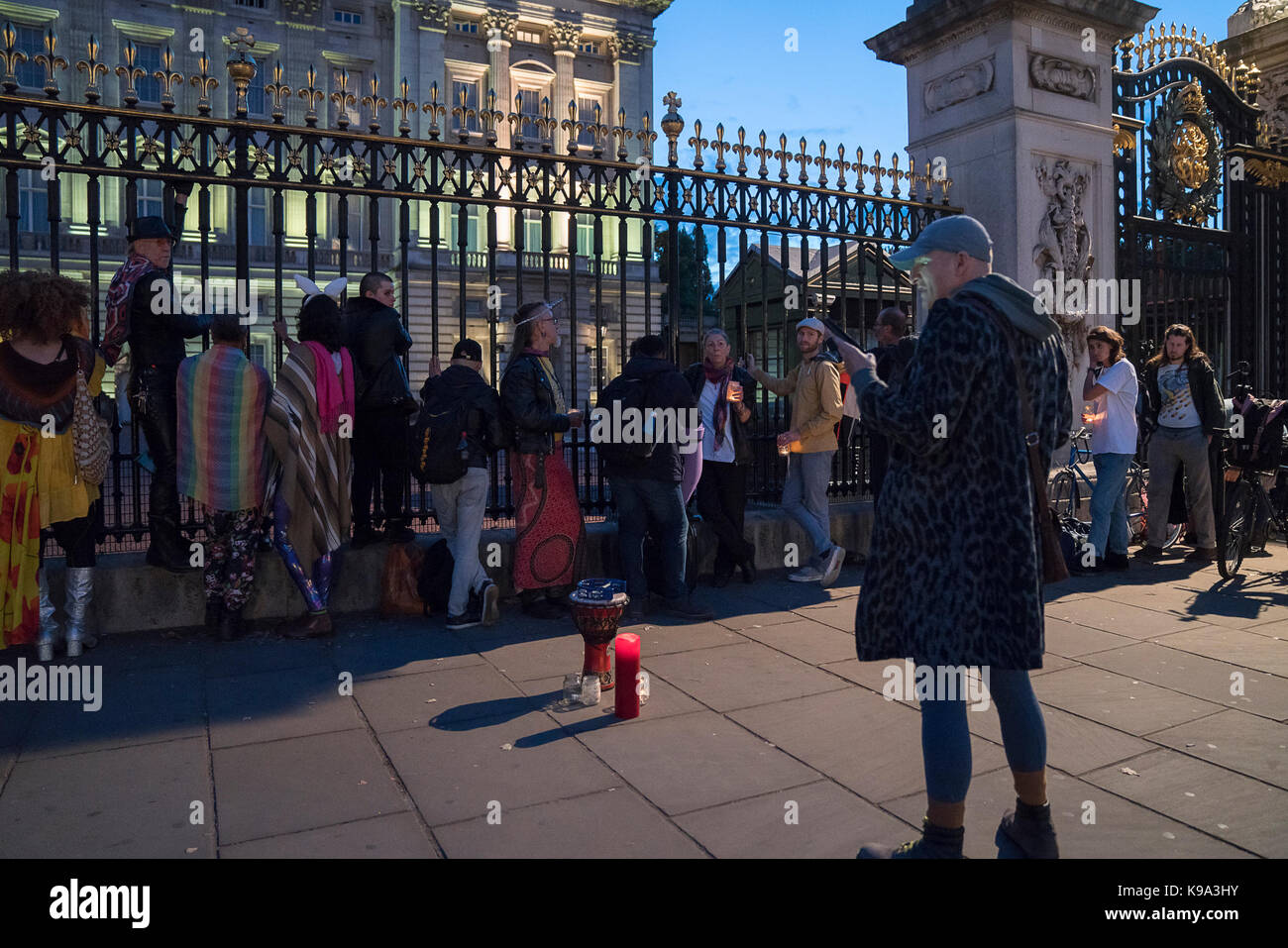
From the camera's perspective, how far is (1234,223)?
10547 mm

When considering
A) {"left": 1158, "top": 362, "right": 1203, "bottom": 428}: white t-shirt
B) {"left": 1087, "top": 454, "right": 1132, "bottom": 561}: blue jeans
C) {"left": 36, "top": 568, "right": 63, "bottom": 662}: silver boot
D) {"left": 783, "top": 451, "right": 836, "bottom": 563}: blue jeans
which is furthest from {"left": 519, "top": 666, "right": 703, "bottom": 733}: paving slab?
Result: {"left": 1158, "top": 362, "right": 1203, "bottom": 428}: white t-shirt

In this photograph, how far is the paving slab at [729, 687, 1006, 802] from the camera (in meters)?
3.57

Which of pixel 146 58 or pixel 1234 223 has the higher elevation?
pixel 146 58

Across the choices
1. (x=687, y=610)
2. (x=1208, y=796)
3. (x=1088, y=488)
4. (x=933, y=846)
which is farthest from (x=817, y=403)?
(x=933, y=846)

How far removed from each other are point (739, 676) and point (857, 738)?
101cm

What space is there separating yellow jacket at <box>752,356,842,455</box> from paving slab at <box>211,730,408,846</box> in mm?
4249

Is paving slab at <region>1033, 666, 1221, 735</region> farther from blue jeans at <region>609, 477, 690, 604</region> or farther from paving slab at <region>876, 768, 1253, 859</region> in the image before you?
blue jeans at <region>609, 477, 690, 604</region>

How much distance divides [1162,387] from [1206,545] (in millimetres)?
1402

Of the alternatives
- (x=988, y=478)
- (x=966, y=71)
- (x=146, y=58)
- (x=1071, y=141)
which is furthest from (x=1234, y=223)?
(x=146, y=58)

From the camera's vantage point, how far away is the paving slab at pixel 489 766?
3391 mm

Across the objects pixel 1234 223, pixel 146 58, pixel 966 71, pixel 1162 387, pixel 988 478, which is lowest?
pixel 988 478

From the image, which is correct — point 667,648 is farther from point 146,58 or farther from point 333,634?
point 146,58

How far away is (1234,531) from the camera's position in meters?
7.32
